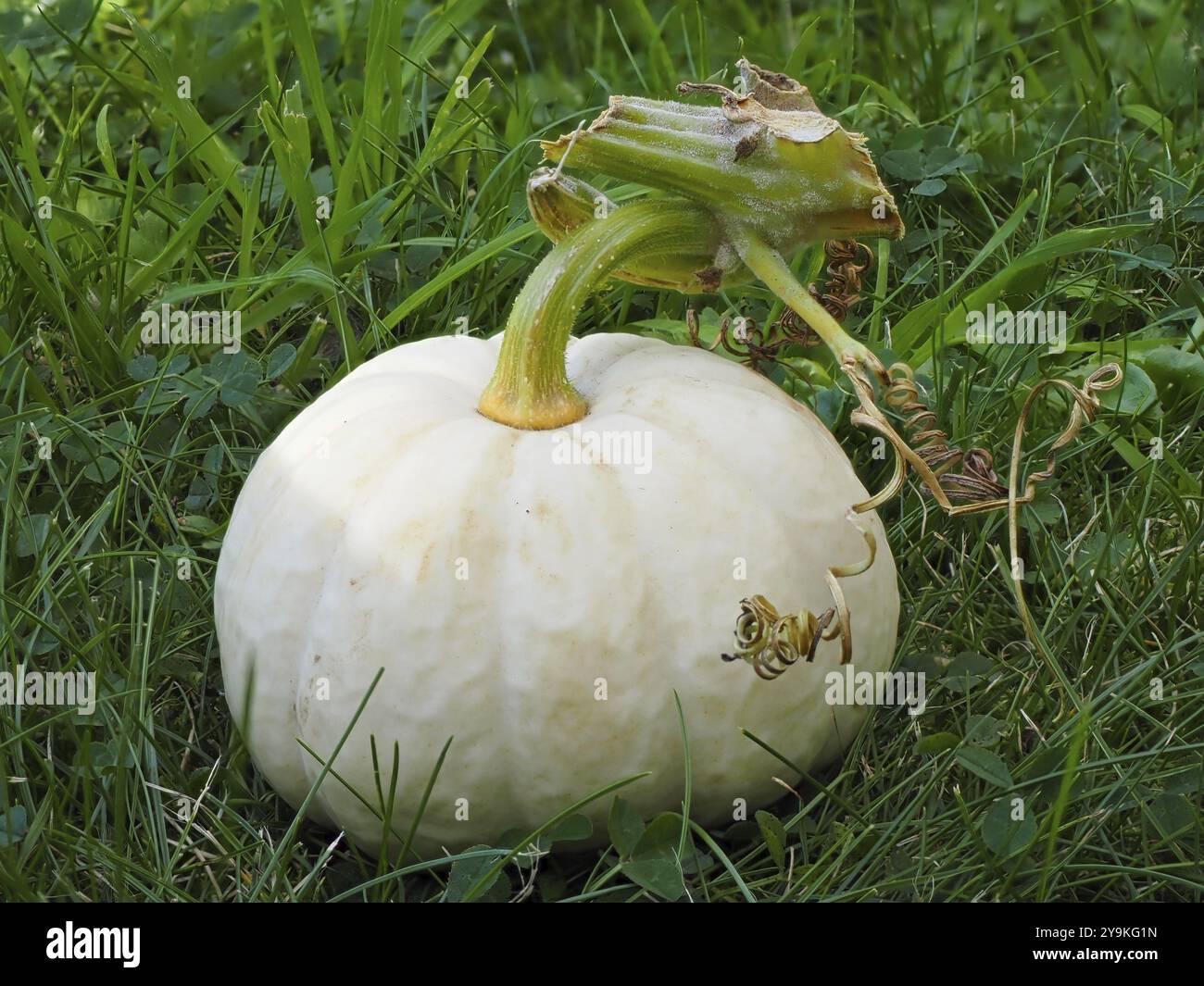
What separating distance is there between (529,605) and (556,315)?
1.41 ft

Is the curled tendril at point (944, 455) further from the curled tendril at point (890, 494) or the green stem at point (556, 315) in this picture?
the green stem at point (556, 315)

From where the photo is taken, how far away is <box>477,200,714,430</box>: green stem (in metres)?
2.09

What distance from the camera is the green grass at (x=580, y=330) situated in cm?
204

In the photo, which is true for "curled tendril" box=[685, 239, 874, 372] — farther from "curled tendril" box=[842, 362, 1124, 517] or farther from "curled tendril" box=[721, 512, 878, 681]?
"curled tendril" box=[721, 512, 878, 681]

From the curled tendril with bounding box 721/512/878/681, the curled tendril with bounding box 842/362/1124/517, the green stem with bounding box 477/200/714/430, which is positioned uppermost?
the green stem with bounding box 477/200/714/430

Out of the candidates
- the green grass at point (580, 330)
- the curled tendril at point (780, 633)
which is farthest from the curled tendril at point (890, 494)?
the green grass at point (580, 330)

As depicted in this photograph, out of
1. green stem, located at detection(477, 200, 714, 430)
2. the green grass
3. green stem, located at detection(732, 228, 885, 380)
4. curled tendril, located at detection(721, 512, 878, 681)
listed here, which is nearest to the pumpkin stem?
green stem, located at detection(732, 228, 885, 380)

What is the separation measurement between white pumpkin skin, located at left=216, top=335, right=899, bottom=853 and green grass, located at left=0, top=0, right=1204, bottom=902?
93mm

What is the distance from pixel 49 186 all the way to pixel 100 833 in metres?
1.47

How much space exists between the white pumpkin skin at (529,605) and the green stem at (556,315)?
0.13ft

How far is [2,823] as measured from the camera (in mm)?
2035

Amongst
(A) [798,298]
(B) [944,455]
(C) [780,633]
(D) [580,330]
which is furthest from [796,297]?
(D) [580,330]

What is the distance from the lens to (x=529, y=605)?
75.7 inches

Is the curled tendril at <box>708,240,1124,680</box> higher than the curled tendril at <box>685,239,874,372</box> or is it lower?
lower
